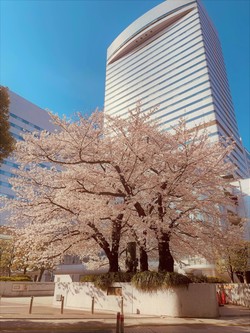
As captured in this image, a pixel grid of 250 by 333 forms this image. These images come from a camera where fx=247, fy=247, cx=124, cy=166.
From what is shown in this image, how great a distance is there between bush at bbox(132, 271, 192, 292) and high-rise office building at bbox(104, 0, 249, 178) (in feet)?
195

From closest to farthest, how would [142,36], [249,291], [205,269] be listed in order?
1. [249,291]
2. [205,269]
3. [142,36]

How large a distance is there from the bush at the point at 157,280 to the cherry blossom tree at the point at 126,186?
858 millimetres

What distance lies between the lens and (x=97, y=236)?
1444 cm

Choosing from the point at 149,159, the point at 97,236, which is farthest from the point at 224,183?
the point at 97,236

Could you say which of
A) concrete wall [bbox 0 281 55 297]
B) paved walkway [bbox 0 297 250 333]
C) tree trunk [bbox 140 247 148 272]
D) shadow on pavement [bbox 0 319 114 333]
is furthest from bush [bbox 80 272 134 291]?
concrete wall [bbox 0 281 55 297]

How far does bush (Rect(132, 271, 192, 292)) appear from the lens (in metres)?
11.2

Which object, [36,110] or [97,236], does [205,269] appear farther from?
[36,110]

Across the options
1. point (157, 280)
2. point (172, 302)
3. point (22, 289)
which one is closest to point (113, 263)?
point (157, 280)

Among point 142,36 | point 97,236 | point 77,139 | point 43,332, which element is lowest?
point 43,332

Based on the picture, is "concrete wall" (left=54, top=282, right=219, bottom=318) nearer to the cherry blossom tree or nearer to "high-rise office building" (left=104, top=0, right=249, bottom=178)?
the cherry blossom tree

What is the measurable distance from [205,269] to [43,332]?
36587mm

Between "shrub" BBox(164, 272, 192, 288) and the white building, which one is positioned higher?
the white building

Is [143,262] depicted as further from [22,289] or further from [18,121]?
[18,121]

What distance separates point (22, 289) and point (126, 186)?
1867 cm
